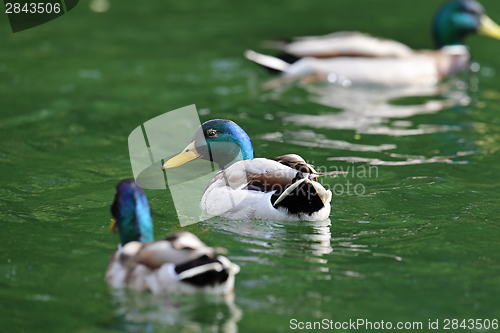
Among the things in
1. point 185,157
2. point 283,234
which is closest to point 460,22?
point 185,157

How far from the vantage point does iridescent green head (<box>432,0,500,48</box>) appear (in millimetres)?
13344

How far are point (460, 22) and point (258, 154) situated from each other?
6.89 m

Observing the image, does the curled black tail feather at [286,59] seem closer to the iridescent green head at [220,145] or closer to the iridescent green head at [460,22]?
the iridescent green head at [460,22]

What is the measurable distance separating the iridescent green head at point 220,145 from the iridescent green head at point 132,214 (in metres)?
1.82

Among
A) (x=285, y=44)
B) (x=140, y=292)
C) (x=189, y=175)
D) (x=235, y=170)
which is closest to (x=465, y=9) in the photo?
(x=285, y=44)

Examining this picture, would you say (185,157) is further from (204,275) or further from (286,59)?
(286,59)

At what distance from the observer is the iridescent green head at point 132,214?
5172 mm

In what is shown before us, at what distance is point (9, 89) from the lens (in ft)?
37.4

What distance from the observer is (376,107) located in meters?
11.0

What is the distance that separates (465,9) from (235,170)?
8.84 m

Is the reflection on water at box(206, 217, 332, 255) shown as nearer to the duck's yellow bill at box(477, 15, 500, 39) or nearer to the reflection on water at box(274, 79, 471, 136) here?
the reflection on water at box(274, 79, 471, 136)

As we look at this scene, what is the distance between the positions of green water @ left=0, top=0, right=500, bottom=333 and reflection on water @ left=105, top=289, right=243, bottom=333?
0.5 inches

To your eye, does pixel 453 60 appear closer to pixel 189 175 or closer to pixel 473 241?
pixel 189 175

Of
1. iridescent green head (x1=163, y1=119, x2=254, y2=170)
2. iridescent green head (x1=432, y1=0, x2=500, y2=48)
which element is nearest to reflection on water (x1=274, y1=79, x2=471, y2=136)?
iridescent green head (x1=432, y1=0, x2=500, y2=48)
